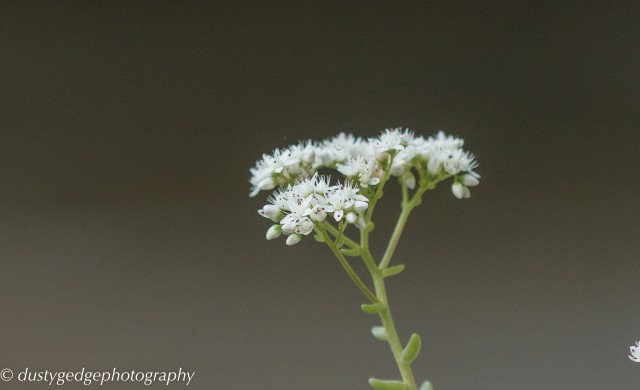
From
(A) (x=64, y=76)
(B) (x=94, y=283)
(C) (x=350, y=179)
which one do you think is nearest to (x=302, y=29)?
(A) (x=64, y=76)

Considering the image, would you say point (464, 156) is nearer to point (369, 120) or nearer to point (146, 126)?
point (369, 120)

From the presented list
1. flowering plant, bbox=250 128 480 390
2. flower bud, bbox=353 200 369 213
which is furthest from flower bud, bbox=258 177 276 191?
flower bud, bbox=353 200 369 213

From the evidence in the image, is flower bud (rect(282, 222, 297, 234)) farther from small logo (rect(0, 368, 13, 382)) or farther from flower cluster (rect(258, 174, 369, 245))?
small logo (rect(0, 368, 13, 382))

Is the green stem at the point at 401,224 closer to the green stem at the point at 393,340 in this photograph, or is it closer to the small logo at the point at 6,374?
the green stem at the point at 393,340

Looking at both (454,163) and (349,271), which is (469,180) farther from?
(349,271)

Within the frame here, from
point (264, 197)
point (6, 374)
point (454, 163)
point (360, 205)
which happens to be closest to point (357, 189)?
point (360, 205)

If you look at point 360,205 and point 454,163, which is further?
point 454,163

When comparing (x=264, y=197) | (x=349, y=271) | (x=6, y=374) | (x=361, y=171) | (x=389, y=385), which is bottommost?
(x=389, y=385)

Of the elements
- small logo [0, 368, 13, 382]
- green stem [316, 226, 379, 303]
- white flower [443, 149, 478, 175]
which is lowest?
green stem [316, 226, 379, 303]
